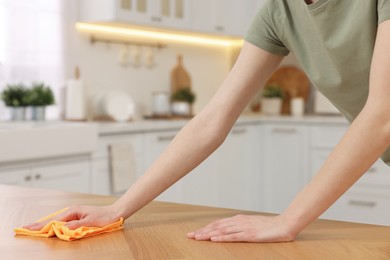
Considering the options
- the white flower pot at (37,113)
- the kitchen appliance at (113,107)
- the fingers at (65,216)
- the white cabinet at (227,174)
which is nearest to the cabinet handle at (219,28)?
the white cabinet at (227,174)

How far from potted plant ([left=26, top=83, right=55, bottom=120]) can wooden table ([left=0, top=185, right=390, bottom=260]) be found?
6.99 ft

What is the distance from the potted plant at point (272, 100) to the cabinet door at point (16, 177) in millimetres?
2414

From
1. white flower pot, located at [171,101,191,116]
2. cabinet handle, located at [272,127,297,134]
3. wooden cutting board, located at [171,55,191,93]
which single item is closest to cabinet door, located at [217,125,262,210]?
cabinet handle, located at [272,127,297,134]

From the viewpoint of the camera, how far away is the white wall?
3.84 metres

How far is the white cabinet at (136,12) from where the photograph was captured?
3668 mm

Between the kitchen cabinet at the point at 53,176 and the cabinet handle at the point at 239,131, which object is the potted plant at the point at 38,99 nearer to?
the kitchen cabinet at the point at 53,176

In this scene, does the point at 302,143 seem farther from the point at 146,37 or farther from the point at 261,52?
the point at 261,52

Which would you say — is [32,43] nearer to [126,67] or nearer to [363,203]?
[126,67]

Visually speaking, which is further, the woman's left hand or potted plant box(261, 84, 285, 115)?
potted plant box(261, 84, 285, 115)

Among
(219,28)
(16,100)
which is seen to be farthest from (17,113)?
(219,28)

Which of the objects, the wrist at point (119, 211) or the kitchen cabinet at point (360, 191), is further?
the kitchen cabinet at point (360, 191)

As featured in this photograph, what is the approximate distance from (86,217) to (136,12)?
110 inches

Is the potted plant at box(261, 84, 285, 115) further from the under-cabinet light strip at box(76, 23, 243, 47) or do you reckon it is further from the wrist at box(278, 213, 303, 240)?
the wrist at box(278, 213, 303, 240)

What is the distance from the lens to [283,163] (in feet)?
14.2
